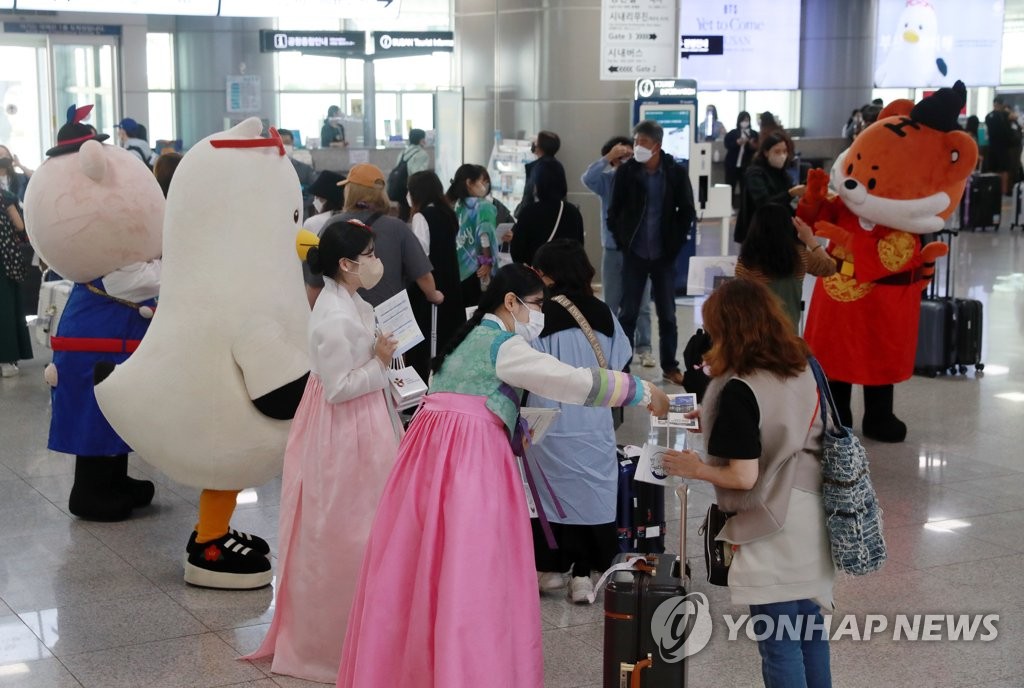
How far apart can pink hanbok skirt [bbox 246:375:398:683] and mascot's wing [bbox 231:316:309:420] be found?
1.61 feet

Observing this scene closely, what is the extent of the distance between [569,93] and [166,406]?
27.1 ft

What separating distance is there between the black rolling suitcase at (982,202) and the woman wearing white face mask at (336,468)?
16463mm

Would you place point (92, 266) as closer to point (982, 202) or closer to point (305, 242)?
point (305, 242)

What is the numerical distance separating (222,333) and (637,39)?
26.6 feet

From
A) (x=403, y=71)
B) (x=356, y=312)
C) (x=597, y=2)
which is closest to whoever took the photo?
(x=356, y=312)

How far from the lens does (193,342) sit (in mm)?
4766

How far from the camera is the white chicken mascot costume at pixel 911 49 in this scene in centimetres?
2403

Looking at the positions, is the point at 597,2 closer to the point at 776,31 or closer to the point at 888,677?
the point at 888,677

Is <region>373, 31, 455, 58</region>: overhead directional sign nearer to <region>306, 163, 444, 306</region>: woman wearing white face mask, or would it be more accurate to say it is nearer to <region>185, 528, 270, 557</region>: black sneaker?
<region>306, 163, 444, 306</region>: woman wearing white face mask

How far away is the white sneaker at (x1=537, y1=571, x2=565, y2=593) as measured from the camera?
500 centimetres

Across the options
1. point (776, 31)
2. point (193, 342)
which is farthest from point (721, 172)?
point (193, 342)

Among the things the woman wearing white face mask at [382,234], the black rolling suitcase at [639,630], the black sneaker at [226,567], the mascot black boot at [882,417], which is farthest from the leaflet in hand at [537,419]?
the mascot black boot at [882,417]

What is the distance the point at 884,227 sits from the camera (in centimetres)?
702

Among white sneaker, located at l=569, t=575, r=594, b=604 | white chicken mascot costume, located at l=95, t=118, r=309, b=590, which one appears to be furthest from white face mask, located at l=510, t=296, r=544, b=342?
white sneaker, located at l=569, t=575, r=594, b=604
